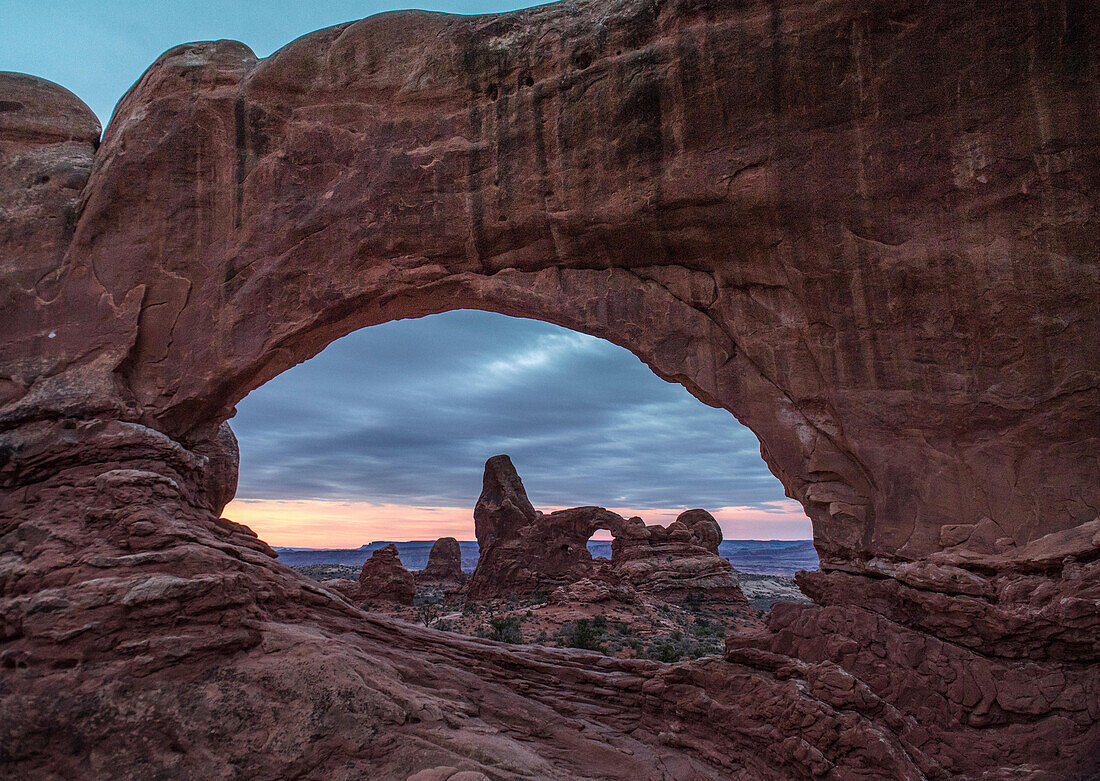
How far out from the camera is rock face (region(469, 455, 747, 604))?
90.8 feet

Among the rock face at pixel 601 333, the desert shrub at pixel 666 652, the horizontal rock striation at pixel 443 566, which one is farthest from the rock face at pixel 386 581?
the rock face at pixel 601 333

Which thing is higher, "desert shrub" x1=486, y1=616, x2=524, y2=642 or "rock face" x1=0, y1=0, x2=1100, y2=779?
"rock face" x1=0, y1=0, x2=1100, y2=779

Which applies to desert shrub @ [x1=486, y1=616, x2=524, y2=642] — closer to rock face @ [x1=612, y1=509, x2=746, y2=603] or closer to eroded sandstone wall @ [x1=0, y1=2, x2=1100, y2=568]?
rock face @ [x1=612, y1=509, x2=746, y2=603]

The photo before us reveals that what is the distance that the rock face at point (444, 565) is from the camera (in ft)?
133

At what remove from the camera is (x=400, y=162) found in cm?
875

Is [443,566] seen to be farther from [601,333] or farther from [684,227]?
[684,227]

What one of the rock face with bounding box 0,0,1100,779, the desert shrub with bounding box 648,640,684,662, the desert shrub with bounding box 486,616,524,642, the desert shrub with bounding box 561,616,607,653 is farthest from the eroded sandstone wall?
the desert shrub with bounding box 486,616,524,642

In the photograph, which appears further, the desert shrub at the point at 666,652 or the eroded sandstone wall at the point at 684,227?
the desert shrub at the point at 666,652

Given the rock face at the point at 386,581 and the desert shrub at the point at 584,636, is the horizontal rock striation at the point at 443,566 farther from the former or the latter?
the desert shrub at the point at 584,636

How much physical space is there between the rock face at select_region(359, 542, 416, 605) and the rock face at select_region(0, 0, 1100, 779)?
771 inches

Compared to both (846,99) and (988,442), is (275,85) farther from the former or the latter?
(988,442)

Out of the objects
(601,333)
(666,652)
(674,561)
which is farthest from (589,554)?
(601,333)

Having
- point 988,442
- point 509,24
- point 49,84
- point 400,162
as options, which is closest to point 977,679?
point 988,442

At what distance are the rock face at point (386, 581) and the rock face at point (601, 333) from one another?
1958 centimetres
